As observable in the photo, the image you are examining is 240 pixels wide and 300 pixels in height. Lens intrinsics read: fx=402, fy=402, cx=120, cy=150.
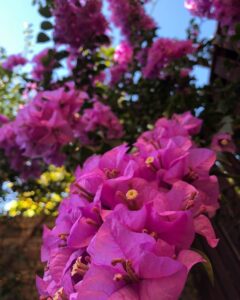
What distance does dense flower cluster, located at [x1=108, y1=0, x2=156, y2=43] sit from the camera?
2096mm

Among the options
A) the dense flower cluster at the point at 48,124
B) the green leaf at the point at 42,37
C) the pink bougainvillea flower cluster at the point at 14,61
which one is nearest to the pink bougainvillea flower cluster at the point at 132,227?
the dense flower cluster at the point at 48,124

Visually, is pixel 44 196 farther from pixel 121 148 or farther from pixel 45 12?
pixel 121 148

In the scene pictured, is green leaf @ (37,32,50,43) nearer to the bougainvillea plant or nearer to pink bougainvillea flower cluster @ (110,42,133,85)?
the bougainvillea plant

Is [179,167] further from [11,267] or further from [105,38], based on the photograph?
[105,38]

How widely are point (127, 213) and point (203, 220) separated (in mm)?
130

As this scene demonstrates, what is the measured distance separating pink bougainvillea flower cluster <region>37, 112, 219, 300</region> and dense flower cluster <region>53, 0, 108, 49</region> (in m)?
1.21

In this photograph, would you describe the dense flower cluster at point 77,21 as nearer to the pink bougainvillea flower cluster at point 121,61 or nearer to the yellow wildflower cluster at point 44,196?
the pink bougainvillea flower cluster at point 121,61

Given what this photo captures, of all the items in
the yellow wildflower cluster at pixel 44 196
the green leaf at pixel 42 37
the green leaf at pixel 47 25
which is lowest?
the yellow wildflower cluster at pixel 44 196

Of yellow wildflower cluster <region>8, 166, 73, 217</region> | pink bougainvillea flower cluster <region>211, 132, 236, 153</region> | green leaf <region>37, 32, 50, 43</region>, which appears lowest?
yellow wildflower cluster <region>8, 166, 73, 217</region>

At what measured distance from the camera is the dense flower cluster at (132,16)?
210 cm

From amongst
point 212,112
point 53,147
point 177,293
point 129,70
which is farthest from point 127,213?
point 129,70

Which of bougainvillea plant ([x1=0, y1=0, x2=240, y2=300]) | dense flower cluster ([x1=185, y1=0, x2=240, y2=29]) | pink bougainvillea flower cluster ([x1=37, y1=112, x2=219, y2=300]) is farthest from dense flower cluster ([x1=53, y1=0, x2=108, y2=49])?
pink bougainvillea flower cluster ([x1=37, y1=112, x2=219, y2=300])

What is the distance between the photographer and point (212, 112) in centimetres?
149

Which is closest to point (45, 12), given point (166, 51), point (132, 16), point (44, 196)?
point (132, 16)
